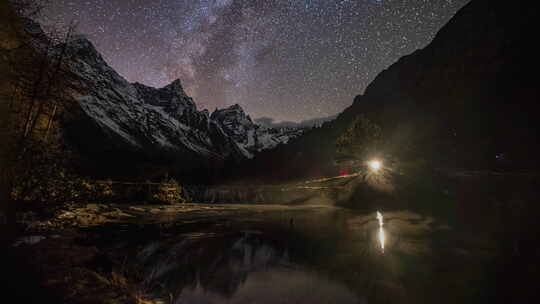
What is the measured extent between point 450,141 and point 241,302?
384 feet

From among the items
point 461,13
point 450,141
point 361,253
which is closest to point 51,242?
point 361,253

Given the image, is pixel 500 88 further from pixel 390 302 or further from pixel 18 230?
pixel 18 230

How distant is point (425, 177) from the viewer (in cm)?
5209

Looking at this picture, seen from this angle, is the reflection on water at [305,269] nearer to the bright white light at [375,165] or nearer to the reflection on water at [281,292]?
the reflection on water at [281,292]

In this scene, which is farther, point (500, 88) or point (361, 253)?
point (500, 88)

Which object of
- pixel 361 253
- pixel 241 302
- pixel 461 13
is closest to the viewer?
pixel 241 302

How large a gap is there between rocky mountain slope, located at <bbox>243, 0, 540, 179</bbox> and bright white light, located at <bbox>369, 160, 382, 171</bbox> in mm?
18919

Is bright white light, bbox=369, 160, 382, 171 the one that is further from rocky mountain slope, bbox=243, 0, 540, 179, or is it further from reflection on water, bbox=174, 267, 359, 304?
reflection on water, bbox=174, 267, 359, 304

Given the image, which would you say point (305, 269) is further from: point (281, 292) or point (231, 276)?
point (231, 276)

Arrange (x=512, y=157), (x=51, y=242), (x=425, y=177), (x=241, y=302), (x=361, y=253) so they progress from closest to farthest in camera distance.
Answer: (x=241, y=302) < (x=51, y=242) < (x=361, y=253) < (x=425, y=177) < (x=512, y=157)

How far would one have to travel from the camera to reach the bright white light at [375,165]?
62.8 metres

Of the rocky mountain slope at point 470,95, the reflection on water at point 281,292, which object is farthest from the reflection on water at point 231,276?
the rocky mountain slope at point 470,95

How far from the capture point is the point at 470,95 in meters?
112

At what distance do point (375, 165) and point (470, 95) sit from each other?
284 ft
